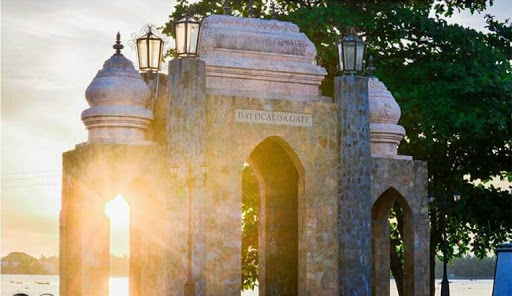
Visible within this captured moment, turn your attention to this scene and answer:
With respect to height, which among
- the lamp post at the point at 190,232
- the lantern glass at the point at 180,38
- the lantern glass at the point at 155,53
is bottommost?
the lamp post at the point at 190,232

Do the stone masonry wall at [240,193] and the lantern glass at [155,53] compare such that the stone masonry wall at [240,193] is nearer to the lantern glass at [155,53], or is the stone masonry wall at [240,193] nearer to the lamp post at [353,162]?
the lamp post at [353,162]

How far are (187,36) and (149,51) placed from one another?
2358 millimetres

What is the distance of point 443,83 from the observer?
29.5m

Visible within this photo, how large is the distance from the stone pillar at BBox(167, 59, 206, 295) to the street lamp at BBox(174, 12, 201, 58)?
17cm

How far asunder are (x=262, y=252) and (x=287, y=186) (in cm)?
163

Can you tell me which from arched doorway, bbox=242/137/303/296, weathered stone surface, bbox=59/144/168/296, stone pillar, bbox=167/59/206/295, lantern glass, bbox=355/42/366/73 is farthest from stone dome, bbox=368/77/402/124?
weathered stone surface, bbox=59/144/168/296

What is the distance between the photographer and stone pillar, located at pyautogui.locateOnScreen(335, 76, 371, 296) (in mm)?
21328

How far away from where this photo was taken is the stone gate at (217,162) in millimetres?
19812

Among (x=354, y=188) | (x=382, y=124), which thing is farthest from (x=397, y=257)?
(x=354, y=188)

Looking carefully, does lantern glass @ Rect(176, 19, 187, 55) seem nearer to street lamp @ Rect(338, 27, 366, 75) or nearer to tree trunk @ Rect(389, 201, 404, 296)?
street lamp @ Rect(338, 27, 366, 75)

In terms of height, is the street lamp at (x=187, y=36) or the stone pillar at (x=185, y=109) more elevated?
the street lamp at (x=187, y=36)

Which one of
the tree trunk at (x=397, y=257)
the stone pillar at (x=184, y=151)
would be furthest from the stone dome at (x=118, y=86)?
the tree trunk at (x=397, y=257)

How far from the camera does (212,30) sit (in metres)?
21.1

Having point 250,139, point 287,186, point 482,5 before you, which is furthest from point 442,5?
point 250,139
